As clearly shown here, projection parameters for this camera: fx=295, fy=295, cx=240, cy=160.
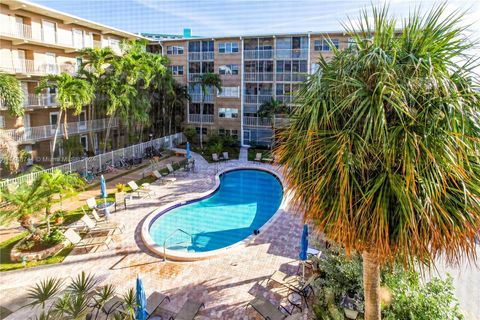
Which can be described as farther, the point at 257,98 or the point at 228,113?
the point at 228,113

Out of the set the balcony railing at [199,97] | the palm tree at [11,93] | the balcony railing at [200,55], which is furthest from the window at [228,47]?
the palm tree at [11,93]

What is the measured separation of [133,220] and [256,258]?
6357 mm

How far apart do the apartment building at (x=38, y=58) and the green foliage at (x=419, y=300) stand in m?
20.8

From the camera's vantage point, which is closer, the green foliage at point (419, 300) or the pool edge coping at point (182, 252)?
the green foliage at point (419, 300)

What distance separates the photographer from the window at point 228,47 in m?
31.5

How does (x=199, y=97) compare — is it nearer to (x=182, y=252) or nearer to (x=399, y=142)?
(x=182, y=252)

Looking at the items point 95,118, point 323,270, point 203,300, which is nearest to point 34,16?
point 95,118

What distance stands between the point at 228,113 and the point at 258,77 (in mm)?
5058

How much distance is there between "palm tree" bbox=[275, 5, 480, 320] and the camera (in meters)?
4.04

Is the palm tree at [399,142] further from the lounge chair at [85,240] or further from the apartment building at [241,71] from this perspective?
the apartment building at [241,71]

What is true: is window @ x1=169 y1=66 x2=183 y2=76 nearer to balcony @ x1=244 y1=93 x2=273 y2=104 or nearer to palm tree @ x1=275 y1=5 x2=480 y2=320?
balcony @ x1=244 y1=93 x2=273 y2=104

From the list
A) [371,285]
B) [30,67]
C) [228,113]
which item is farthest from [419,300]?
[228,113]

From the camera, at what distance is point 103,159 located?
821 inches

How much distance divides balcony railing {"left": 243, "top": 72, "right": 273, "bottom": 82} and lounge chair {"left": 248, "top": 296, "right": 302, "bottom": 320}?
26.3 m
